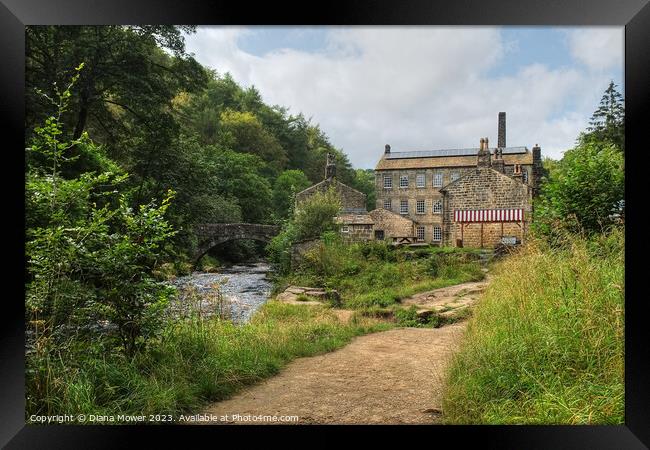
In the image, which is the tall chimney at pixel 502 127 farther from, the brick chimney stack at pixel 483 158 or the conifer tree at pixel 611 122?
the brick chimney stack at pixel 483 158

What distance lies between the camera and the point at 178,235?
4102 mm

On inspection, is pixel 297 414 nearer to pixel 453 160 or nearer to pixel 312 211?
pixel 312 211

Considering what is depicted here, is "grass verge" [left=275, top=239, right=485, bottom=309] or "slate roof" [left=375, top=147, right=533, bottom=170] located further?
"grass verge" [left=275, top=239, right=485, bottom=309]

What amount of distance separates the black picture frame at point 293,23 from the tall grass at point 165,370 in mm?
131

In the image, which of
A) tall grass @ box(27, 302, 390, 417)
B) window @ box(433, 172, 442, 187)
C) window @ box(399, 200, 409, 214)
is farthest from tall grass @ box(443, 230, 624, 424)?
window @ box(433, 172, 442, 187)

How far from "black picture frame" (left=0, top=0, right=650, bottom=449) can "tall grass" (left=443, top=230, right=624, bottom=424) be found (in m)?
0.14

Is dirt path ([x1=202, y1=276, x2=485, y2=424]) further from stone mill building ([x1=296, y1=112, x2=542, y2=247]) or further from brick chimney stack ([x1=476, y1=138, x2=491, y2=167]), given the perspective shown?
brick chimney stack ([x1=476, y1=138, x2=491, y2=167])

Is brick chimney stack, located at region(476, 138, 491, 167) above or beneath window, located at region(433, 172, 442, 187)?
above

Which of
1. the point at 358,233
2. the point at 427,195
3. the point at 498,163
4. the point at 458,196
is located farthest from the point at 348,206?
the point at 498,163

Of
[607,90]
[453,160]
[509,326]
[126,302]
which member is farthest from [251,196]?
[453,160]

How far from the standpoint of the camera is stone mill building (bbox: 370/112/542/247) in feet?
21.2

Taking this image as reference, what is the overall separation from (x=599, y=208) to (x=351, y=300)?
3661 mm

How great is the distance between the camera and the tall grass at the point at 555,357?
2398 mm

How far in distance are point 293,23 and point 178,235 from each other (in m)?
2.51
